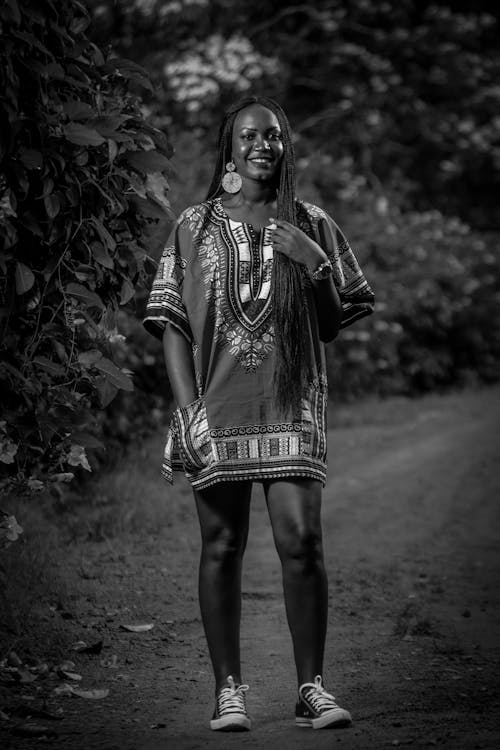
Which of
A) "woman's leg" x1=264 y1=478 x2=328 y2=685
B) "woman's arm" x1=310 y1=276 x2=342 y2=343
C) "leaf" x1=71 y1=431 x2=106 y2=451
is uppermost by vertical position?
→ "woman's arm" x1=310 y1=276 x2=342 y2=343

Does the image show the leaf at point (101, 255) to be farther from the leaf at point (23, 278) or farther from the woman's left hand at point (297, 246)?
the woman's left hand at point (297, 246)

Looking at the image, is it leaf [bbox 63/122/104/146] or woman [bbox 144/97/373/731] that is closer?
woman [bbox 144/97/373/731]

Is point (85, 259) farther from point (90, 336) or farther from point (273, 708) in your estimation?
point (273, 708)

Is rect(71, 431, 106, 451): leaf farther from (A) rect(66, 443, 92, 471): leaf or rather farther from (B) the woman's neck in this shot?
(B) the woman's neck

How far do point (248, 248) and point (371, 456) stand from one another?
6.44m

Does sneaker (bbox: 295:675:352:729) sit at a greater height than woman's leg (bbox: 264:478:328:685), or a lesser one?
lesser

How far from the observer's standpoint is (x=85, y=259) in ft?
13.0

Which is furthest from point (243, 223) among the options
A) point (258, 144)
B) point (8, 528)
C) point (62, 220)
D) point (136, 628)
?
point (136, 628)

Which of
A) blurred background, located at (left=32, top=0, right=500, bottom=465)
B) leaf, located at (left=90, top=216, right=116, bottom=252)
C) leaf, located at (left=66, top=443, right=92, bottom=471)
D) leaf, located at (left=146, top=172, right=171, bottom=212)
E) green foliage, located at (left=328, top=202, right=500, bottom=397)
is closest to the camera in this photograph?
leaf, located at (left=90, top=216, right=116, bottom=252)

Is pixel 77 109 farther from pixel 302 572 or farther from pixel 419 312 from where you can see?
pixel 419 312

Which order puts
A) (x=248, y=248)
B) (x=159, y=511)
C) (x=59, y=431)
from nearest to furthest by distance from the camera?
(x=248, y=248) < (x=59, y=431) < (x=159, y=511)

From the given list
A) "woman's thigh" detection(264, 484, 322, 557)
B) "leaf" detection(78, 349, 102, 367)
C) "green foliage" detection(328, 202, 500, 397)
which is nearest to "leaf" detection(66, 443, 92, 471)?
"leaf" detection(78, 349, 102, 367)

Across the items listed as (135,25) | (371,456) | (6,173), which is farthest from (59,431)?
(135,25)

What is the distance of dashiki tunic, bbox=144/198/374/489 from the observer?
11.6ft
